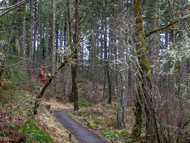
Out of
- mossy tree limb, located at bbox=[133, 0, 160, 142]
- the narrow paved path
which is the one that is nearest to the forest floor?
the narrow paved path

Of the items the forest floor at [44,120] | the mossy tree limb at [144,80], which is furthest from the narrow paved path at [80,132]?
the mossy tree limb at [144,80]

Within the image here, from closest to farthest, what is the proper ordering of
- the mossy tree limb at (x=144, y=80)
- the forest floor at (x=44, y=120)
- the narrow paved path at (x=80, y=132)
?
1. the mossy tree limb at (x=144, y=80)
2. the forest floor at (x=44, y=120)
3. the narrow paved path at (x=80, y=132)

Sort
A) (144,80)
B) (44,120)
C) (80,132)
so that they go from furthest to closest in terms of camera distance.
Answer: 1. (80,132)
2. (44,120)
3. (144,80)

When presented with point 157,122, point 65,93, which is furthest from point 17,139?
point 65,93

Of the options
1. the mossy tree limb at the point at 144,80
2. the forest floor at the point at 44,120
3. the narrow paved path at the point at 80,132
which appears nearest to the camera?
the mossy tree limb at the point at 144,80

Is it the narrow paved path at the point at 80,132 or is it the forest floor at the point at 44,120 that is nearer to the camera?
the forest floor at the point at 44,120

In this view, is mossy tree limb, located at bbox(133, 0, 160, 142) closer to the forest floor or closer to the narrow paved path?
the forest floor

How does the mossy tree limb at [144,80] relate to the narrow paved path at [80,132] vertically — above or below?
above

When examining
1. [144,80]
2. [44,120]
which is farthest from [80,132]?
[144,80]

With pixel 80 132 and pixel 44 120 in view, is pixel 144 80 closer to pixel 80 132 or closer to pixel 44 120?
pixel 80 132

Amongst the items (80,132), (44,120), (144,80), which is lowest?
(80,132)

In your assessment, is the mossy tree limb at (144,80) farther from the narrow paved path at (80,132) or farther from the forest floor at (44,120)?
the narrow paved path at (80,132)

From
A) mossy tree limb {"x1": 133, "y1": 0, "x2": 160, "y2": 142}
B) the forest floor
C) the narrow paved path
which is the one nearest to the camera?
mossy tree limb {"x1": 133, "y1": 0, "x2": 160, "y2": 142}

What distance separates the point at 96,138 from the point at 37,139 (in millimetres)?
3555
